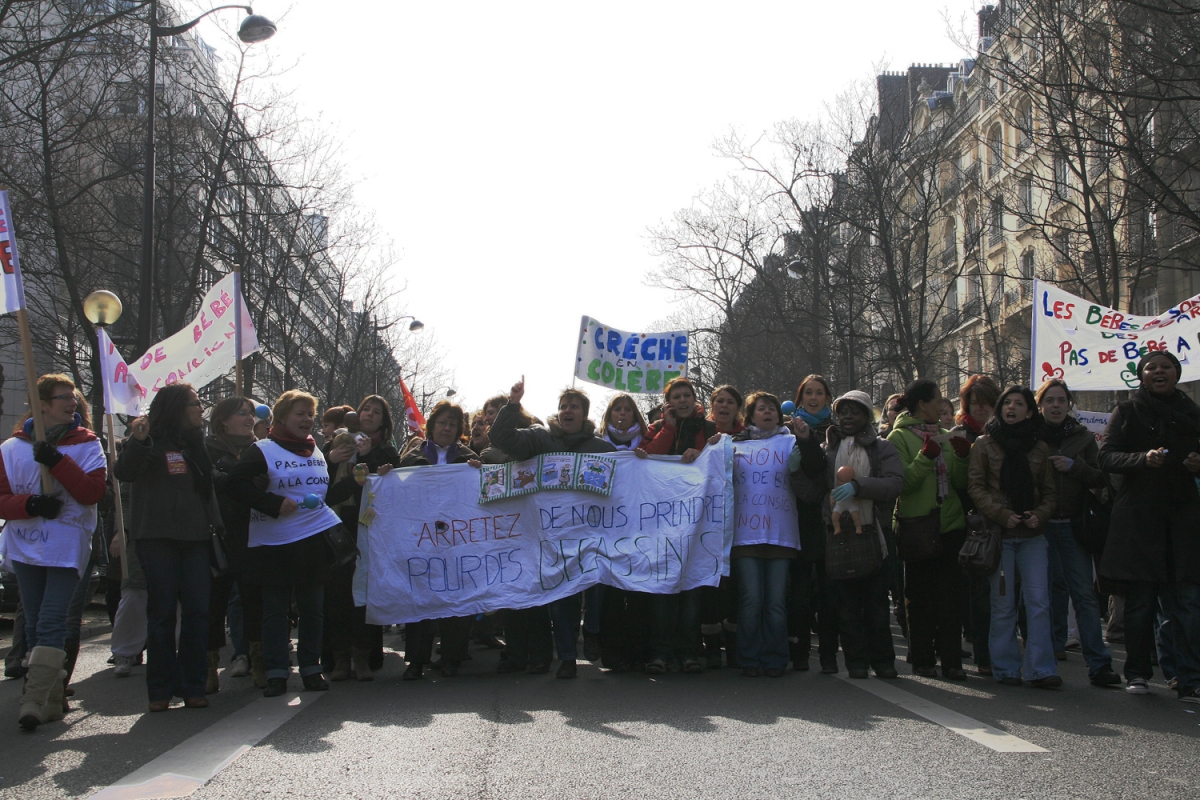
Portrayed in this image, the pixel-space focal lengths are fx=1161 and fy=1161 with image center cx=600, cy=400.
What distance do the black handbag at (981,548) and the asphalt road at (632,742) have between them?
27.9 inches

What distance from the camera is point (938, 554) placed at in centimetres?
741

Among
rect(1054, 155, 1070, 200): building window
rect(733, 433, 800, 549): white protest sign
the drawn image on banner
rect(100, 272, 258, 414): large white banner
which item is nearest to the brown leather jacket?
rect(733, 433, 800, 549): white protest sign

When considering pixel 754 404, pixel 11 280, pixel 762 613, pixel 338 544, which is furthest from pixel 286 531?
pixel 754 404

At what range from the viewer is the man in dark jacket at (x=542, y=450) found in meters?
7.93

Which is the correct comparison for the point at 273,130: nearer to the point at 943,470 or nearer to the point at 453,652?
the point at 453,652

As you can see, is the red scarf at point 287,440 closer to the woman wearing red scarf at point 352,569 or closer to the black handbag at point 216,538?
the woman wearing red scarf at point 352,569

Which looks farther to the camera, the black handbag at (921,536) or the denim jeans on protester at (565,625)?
the denim jeans on protester at (565,625)

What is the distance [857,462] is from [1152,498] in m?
1.76

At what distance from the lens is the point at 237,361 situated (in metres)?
11.1

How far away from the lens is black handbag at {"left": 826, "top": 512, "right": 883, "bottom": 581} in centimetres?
730

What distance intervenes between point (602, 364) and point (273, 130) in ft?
37.3

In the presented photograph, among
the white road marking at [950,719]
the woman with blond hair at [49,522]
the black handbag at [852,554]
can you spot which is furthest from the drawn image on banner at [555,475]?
the woman with blond hair at [49,522]

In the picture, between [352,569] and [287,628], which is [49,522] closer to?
[287,628]

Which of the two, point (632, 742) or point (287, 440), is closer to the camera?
point (632, 742)
